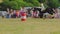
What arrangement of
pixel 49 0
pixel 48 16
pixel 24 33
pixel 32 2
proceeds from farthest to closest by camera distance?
pixel 49 0
pixel 32 2
pixel 48 16
pixel 24 33

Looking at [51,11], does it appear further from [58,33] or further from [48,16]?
[58,33]

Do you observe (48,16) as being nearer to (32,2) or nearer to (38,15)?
(38,15)

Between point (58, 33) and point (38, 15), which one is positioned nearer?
point (58, 33)

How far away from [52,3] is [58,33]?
2156 inches

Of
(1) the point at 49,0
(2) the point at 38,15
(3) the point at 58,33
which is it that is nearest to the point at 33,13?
(2) the point at 38,15

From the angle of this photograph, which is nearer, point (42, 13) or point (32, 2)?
point (42, 13)

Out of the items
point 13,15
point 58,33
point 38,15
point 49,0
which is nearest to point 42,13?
point 38,15

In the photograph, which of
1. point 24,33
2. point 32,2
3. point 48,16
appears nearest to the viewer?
point 24,33

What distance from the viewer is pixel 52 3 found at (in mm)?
67562

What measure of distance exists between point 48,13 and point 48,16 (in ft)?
4.13

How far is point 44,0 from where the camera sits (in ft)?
241

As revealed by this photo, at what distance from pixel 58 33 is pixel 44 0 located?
60.5 meters

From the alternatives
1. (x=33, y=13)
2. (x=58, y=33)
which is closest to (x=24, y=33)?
(x=58, y=33)

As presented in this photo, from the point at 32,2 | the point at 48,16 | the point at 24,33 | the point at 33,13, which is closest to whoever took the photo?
the point at 24,33
